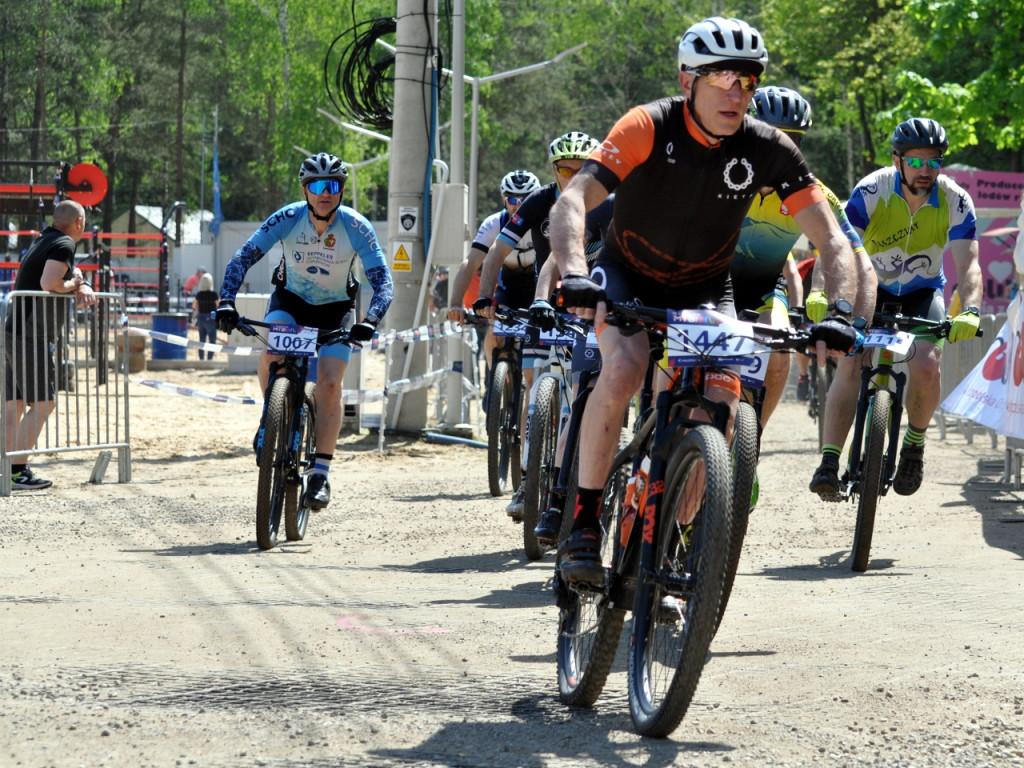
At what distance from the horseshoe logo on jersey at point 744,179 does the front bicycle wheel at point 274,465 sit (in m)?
3.78

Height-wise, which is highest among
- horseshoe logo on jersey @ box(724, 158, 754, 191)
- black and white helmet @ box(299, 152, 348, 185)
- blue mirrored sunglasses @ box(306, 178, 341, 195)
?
black and white helmet @ box(299, 152, 348, 185)

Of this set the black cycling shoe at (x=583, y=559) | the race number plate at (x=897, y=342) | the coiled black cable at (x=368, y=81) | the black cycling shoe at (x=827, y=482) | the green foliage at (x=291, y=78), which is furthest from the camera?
the green foliage at (x=291, y=78)

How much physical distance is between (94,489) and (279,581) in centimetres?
411

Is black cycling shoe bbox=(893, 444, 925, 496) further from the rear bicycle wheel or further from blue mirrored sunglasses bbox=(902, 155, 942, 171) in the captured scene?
the rear bicycle wheel

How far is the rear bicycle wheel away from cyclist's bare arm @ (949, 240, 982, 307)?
3680 mm

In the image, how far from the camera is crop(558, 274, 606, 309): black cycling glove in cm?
403

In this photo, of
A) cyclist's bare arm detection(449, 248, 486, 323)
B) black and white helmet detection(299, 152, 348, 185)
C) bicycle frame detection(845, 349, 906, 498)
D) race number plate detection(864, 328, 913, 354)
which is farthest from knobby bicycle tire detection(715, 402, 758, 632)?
black and white helmet detection(299, 152, 348, 185)

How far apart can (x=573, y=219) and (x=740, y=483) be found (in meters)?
0.94

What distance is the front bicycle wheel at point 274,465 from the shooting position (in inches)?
307

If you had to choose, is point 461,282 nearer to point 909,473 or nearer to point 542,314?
point 909,473

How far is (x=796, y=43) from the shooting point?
4144 centimetres

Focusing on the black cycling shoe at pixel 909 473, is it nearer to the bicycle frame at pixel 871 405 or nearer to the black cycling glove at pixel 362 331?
the bicycle frame at pixel 871 405

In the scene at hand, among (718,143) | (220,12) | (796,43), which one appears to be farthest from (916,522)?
(220,12)

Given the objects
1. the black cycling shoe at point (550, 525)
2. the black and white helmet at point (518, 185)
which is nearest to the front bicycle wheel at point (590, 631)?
the black cycling shoe at point (550, 525)
